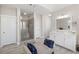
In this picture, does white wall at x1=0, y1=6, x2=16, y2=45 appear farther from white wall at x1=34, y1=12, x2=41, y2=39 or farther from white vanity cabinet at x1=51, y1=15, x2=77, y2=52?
white vanity cabinet at x1=51, y1=15, x2=77, y2=52

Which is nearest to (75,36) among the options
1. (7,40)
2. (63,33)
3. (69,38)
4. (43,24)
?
(69,38)

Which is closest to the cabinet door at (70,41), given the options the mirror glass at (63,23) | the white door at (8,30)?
the mirror glass at (63,23)

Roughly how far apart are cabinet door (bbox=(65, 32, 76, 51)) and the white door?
A: 2.47 m

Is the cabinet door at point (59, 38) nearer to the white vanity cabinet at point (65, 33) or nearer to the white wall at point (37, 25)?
the white vanity cabinet at point (65, 33)

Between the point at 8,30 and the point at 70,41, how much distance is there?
9.18ft

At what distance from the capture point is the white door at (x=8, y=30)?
384 cm

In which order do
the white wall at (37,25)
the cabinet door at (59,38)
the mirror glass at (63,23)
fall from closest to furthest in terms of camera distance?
the white wall at (37,25) → the cabinet door at (59,38) → the mirror glass at (63,23)

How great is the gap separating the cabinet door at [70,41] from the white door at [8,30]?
2470 mm

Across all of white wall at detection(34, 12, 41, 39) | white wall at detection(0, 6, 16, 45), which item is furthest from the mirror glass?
white wall at detection(0, 6, 16, 45)
